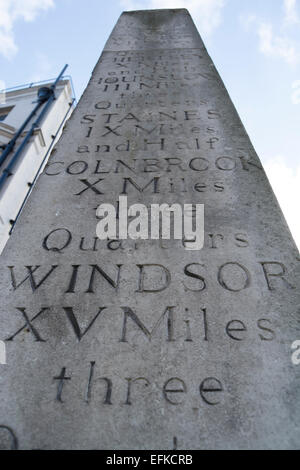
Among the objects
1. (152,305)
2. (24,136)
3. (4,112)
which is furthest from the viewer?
(4,112)

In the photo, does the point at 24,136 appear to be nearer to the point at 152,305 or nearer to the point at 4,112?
the point at 4,112

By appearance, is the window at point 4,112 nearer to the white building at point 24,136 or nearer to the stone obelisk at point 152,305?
the white building at point 24,136

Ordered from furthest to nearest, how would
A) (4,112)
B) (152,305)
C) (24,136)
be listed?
(4,112), (24,136), (152,305)

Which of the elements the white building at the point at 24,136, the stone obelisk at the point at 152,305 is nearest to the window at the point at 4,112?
the white building at the point at 24,136

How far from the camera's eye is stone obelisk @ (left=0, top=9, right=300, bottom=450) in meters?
1.52

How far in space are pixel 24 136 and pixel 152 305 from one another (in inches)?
368

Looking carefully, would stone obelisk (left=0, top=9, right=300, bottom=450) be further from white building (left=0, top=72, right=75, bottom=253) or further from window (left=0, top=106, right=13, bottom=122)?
window (left=0, top=106, right=13, bottom=122)

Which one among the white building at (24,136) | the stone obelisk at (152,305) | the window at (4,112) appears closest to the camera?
the stone obelisk at (152,305)

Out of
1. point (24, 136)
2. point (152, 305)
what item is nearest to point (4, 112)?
point (24, 136)

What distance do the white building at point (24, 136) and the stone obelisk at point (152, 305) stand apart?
5.45 metres

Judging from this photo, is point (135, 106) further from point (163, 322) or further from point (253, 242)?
point (163, 322)

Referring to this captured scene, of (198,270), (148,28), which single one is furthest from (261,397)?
(148,28)

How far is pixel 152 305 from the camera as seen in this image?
6.31ft

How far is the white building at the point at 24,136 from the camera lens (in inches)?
313
